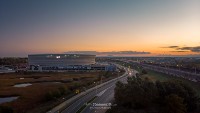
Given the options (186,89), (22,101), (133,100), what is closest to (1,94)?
(22,101)

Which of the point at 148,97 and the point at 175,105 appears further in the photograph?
the point at 148,97

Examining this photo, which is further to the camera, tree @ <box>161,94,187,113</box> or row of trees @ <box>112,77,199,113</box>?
row of trees @ <box>112,77,199,113</box>

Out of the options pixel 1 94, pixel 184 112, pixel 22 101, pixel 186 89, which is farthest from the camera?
pixel 1 94

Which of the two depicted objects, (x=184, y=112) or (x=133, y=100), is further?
(x=133, y=100)

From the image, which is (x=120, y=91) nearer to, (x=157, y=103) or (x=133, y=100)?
(x=133, y=100)

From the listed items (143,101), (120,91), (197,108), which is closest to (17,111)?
(120,91)

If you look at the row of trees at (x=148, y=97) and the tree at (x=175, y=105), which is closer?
the tree at (x=175, y=105)

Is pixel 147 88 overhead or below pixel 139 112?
overhead

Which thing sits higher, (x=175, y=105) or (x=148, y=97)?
(x=148, y=97)

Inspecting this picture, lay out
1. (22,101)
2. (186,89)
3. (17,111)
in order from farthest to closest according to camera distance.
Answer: (22,101), (186,89), (17,111)
